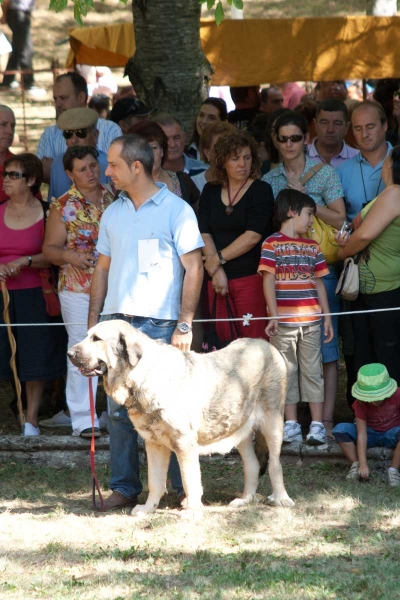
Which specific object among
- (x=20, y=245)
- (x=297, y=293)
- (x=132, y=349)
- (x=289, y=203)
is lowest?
(x=132, y=349)

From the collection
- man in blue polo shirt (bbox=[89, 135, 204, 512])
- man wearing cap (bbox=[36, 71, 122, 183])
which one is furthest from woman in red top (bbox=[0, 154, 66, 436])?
man in blue polo shirt (bbox=[89, 135, 204, 512])

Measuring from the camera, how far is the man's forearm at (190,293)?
19.7 ft

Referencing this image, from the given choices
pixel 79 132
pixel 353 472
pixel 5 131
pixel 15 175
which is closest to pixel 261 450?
pixel 353 472

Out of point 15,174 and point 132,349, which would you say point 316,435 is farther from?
point 15,174

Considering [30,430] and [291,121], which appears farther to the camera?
[30,430]

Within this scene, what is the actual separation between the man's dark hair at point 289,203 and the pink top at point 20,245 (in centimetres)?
200

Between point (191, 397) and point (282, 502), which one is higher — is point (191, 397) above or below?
above

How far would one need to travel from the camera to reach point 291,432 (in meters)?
7.25

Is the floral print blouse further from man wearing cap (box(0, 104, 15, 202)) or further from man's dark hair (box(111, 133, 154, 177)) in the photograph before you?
man's dark hair (box(111, 133, 154, 177))

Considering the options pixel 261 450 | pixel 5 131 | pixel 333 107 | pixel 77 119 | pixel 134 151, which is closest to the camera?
pixel 134 151

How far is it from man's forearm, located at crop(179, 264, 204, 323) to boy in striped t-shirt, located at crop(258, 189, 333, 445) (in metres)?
1.10

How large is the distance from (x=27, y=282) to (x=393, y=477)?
131 inches

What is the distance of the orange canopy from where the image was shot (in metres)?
11.0

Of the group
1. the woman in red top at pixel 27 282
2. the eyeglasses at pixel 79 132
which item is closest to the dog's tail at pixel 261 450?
the woman in red top at pixel 27 282
